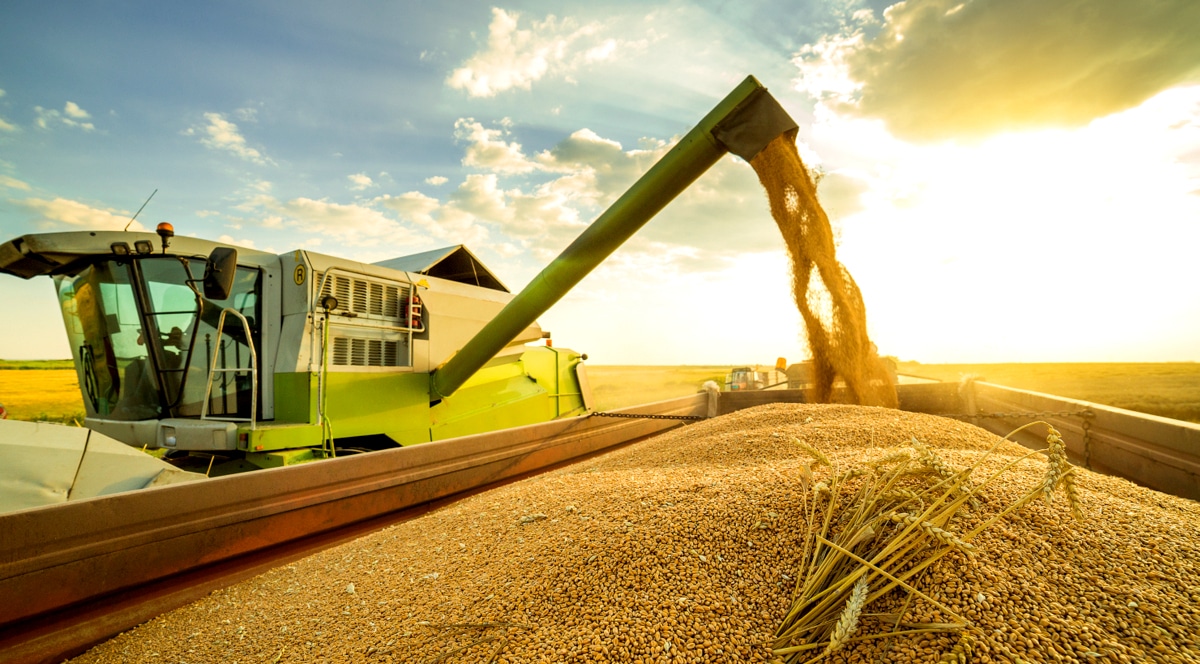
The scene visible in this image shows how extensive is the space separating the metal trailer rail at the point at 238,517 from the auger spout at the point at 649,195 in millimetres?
842

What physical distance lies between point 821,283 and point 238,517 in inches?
161

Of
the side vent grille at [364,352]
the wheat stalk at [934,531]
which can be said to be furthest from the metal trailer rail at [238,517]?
the wheat stalk at [934,531]

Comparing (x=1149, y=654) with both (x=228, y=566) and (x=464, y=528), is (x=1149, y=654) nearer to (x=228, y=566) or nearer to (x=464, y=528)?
(x=464, y=528)

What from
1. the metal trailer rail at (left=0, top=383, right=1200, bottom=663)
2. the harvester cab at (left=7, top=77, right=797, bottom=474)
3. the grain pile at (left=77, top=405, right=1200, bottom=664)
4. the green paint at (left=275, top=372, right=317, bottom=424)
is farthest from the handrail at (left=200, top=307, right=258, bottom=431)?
the grain pile at (left=77, top=405, right=1200, bottom=664)

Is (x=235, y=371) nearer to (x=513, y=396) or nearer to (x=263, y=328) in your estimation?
(x=263, y=328)

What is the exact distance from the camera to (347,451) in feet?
12.7

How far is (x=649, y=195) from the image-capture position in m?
3.62

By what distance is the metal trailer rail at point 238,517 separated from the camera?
1835 mm

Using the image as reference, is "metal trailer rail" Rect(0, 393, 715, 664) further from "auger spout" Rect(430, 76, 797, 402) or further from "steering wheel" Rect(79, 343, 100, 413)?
"steering wheel" Rect(79, 343, 100, 413)

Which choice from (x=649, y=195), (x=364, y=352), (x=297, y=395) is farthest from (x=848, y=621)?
(x=364, y=352)

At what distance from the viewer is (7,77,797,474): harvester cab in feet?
11.4

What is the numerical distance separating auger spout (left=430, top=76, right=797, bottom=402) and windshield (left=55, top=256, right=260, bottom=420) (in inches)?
64.6

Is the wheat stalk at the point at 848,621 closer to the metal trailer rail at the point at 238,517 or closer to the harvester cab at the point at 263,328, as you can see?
the metal trailer rail at the point at 238,517

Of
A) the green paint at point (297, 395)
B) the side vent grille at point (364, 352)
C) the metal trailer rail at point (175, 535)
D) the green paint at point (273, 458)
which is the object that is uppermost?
the side vent grille at point (364, 352)
